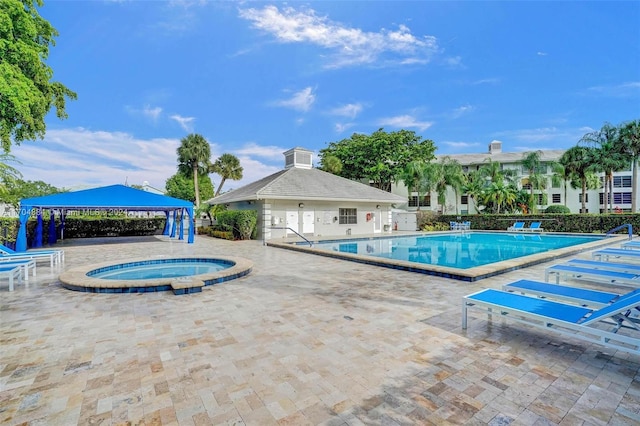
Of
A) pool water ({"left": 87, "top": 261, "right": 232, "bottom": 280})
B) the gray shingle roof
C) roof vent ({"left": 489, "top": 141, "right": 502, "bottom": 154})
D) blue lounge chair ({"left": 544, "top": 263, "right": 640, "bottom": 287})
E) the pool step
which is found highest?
roof vent ({"left": 489, "top": 141, "right": 502, "bottom": 154})

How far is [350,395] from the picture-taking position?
9.15ft

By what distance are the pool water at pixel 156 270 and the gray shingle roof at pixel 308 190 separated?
8037 mm

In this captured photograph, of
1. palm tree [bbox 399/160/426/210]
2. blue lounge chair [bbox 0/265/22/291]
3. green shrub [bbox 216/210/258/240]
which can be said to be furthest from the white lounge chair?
palm tree [bbox 399/160/426/210]

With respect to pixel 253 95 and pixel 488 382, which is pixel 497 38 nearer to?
pixel 253 95

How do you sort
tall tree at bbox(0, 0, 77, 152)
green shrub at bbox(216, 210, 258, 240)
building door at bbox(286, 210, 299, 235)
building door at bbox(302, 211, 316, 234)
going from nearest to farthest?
tall tree at bbox(0, 0, 77, 152)
green shrub at bbox(216, 210, 258, 240)
building door at bbox(286, 210, 299, 235)
building door at bbox(302, 211, 316, 234)

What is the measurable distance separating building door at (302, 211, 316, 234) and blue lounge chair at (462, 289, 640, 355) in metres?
16.9

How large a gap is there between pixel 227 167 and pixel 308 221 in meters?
24.6

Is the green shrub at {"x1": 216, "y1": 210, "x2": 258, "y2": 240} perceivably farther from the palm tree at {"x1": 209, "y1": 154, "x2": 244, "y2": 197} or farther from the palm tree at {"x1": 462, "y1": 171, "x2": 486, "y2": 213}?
the palm tree at {"x1": 462, "y1": 171, "x2": 486, "y2": 213}

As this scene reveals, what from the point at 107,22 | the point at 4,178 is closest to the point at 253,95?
the point at 107,22

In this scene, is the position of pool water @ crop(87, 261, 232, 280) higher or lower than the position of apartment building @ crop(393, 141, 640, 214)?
lower

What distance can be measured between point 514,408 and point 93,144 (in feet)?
108

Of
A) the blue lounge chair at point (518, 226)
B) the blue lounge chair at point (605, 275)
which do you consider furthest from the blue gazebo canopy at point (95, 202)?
the blue lounge chair at point (518, 226)

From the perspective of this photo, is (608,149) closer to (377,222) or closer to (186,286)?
(377,222)

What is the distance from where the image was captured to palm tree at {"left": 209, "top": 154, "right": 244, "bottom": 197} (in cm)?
4150
